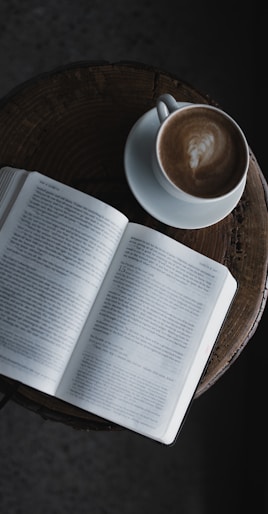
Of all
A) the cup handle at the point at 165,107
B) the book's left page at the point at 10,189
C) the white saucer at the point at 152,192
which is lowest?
the book's left page at the point at 10,189

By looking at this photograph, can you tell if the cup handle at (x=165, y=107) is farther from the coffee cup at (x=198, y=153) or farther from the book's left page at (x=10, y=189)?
the book's left page at (x=10, y=189)

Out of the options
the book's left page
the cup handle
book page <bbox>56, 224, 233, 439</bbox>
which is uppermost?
the cup handle

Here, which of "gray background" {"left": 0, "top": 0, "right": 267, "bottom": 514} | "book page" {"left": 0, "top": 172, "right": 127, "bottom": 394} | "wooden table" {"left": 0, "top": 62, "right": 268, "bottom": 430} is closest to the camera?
"book page" {"left": 0, "top": 172, "right": 127, "bottom": 394}

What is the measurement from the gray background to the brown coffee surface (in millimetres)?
559

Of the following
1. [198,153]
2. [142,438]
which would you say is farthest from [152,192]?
[142,438]

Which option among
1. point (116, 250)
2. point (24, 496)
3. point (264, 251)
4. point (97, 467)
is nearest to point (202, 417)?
point (97, 467)

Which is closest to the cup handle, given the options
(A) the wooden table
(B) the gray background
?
(A) the wooden table

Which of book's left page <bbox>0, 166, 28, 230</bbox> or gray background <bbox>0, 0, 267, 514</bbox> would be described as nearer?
book's left page <bbox>0, 166, 28, 230</bbox>

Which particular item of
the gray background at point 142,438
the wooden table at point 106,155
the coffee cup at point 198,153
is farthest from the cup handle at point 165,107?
the gray background at point 142,438

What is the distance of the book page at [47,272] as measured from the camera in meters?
0.71

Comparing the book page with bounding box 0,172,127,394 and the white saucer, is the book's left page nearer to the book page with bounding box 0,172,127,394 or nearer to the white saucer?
the book page with bounding box 0,172,127,394

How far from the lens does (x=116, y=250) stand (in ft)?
2.44

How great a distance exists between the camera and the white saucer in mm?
771

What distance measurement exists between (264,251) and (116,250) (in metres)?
0.23
